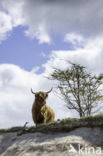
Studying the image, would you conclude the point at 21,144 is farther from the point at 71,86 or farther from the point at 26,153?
the point at 71,86

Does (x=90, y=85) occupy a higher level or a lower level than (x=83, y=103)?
higher

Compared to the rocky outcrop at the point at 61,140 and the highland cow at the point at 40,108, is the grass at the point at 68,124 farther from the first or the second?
the highland cow at the point at 40,108

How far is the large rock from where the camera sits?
11320 millimetres

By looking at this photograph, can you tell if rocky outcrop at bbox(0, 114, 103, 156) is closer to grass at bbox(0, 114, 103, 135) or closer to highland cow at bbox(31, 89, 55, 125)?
grass at bbox(0, 114, 103, 135)

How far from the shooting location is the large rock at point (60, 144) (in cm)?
1132

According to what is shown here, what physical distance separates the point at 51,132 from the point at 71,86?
17573mm

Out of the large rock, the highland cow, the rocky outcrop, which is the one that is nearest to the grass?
the rocky outcrop

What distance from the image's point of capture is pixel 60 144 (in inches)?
464

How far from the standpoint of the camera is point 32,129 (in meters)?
13.6

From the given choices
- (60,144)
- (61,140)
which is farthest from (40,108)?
(60,144)

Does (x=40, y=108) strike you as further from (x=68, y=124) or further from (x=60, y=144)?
(x=60, y=144)

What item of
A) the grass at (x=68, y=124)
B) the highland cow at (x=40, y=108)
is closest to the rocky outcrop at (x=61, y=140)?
the grass at (x=68, y=124)

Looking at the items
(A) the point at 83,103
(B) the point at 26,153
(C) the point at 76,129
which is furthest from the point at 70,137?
(A) the point at 83,103

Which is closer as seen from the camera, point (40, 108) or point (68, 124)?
point (68, 124)
